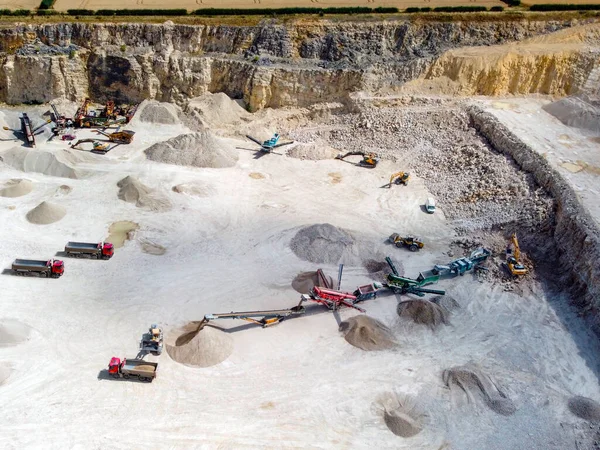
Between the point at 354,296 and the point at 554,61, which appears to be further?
the point at 554,61

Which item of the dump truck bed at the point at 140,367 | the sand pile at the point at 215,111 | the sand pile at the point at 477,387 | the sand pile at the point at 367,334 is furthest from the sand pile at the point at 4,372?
the sand pile at the point at 215,111

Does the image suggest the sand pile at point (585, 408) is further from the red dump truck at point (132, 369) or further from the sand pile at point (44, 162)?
the sand pile at point (44, 162)

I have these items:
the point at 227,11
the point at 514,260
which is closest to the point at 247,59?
the point at 227,11

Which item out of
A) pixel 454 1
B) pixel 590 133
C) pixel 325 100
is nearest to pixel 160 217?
pixel 325 100

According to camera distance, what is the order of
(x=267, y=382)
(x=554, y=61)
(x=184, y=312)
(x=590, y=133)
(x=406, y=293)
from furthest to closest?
1. (x=554, y=61)
2. (x=590, y=133)
3. (x=406, y=293)
4. (x=184, y=312)
5. (x=267, y=382)

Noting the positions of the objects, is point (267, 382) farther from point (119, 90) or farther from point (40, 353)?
point (119, 90)

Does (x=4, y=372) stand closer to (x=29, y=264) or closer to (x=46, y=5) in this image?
(x=29, y=264)

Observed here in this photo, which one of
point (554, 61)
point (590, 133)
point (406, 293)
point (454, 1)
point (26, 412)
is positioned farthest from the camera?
point (454, 1)
